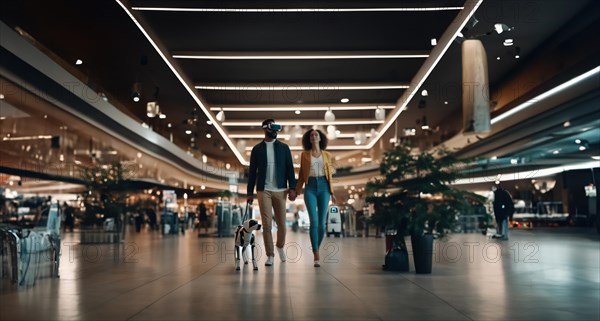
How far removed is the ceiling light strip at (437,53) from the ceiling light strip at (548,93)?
2.50m

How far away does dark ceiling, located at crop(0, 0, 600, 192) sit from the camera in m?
9.99

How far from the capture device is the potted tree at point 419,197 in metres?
5.94

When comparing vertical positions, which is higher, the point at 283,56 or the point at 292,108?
the point at 283,56

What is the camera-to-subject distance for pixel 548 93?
13055mm

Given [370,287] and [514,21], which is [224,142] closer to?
[514,21]

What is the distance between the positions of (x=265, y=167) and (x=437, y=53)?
7001mm

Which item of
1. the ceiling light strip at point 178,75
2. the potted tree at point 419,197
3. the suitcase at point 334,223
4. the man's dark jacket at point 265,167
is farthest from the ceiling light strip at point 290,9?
the suitcase at point 334,223

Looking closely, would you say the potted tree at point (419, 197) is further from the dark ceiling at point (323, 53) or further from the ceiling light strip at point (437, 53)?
the ceiling light strip at point (437, 53)

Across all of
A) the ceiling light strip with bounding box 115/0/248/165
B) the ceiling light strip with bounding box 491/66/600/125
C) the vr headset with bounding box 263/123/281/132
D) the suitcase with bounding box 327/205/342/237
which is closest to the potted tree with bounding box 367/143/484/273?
the vr headset with bounding box 263/123/281/132

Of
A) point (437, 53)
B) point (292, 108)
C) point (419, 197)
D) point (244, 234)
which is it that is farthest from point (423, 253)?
point (292, 108)

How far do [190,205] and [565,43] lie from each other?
31537 millimetres

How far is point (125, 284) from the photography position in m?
5.09

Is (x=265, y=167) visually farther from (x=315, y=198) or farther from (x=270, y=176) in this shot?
(x=315, y=198)

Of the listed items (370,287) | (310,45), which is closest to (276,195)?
(370,287)
